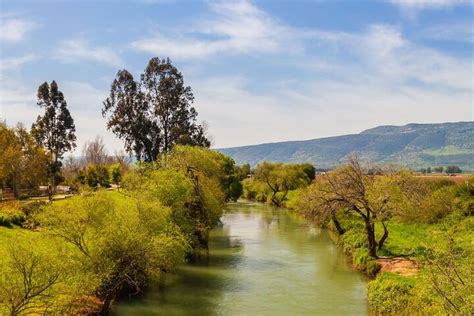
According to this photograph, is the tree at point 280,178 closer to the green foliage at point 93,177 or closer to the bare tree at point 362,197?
the green foliage at point 93,177

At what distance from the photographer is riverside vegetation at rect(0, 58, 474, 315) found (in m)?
18.6

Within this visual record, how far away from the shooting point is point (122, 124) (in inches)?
2425

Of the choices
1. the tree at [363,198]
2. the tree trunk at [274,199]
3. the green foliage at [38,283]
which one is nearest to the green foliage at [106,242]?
the green foliage at [38,283]

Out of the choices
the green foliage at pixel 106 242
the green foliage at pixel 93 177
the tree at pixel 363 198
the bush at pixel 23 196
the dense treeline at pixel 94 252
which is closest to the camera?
the dense treeline at pixel 94 252

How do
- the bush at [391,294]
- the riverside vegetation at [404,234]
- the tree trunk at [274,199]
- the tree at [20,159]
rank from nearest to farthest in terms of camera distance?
1. the riverside vegetation at [404,234]
2. the bush at [391,294]
3. the tree at [20,159]
4. the tree trunk at [274,199]

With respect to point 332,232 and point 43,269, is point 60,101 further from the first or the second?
point 43,269

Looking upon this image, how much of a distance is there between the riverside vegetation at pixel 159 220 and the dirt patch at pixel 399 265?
21cm

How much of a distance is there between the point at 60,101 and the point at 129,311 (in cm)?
4714

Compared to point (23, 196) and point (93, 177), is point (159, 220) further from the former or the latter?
point (93, 177)

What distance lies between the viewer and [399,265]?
30.3 metres

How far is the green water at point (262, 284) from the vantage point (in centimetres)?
2491

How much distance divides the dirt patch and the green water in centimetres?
185

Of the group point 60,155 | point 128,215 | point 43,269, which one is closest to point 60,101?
point 60,155

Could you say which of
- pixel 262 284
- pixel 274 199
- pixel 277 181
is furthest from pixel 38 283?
pixel 274 199
